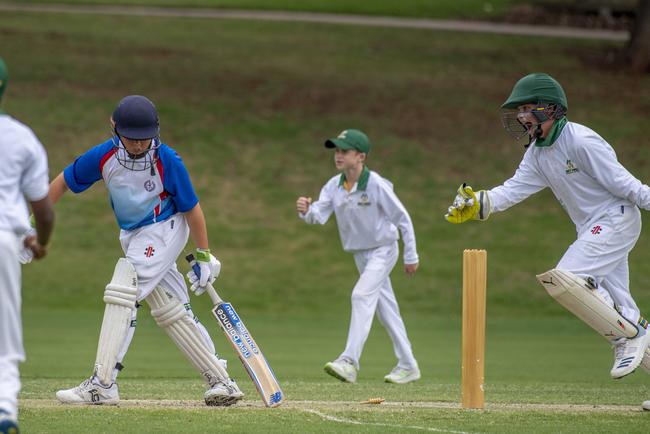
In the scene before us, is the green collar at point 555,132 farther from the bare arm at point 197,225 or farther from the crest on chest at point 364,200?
the crest on chest at point 364,200

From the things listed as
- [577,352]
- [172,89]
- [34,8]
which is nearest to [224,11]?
[34,8]

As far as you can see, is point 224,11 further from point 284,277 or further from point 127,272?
point 127,272

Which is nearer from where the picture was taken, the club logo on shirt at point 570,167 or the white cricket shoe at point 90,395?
the white cricket shoe at point 90,395

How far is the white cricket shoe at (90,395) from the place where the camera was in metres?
8.05

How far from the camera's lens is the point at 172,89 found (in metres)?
30.4

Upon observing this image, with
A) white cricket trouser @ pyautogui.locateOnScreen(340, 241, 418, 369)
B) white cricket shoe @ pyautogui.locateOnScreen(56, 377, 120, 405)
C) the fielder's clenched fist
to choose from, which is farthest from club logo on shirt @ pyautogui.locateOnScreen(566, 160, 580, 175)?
white cricket shoe @ pyautogui.locateOnScreen(56, 377, 120, 405)

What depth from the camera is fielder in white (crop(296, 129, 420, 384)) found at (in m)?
11.4

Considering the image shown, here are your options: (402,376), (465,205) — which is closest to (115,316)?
(465,205)

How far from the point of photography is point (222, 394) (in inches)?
325

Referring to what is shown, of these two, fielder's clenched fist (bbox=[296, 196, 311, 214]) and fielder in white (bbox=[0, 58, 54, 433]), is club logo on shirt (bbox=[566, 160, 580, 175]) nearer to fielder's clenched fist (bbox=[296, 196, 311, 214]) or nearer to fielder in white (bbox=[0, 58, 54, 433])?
fielder's clenched fist (bbox=[296, 196, 311, 214])

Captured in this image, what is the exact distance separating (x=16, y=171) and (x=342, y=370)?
533 cm

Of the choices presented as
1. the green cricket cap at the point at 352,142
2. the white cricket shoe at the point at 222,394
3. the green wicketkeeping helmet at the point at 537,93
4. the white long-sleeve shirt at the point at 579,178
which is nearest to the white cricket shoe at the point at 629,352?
the white long-sleeve shirt at the point at 579,178

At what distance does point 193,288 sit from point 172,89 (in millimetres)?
22578

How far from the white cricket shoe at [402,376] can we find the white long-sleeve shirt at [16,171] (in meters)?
5.95
